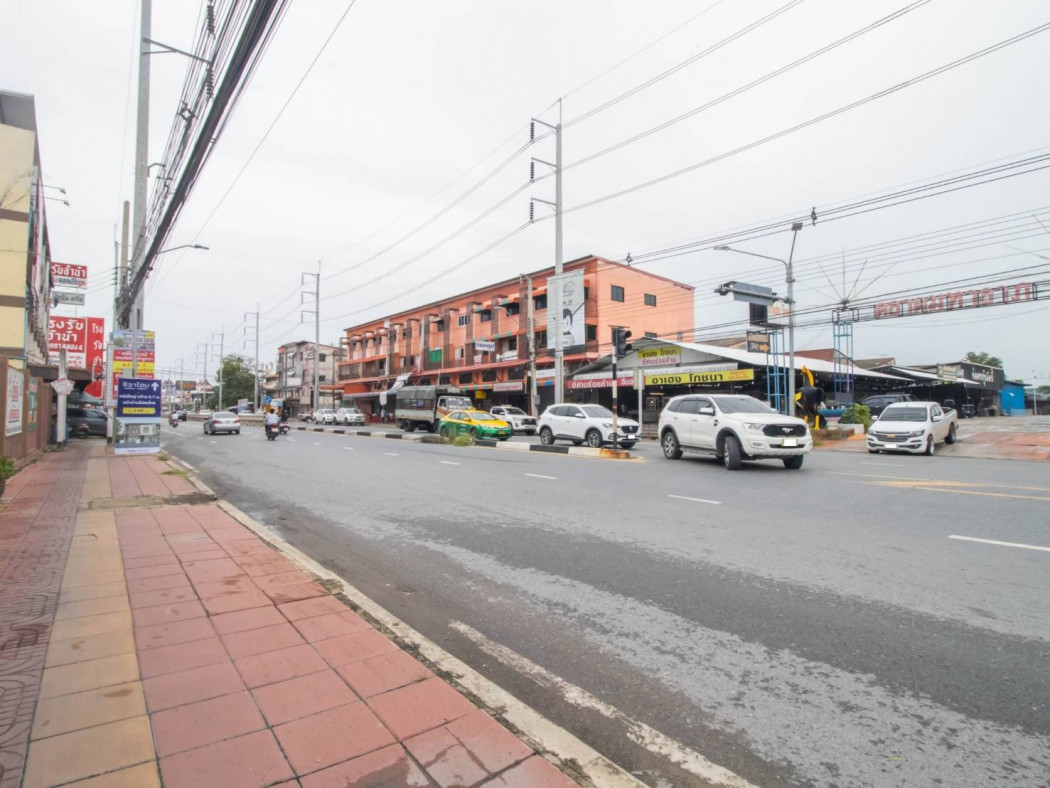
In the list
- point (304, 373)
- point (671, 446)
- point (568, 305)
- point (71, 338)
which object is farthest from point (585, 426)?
point (304, 373)

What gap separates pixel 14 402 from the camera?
12.4 m

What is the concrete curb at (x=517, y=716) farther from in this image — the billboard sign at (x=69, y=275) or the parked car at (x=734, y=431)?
the billboard sign at (x=69, y=275)

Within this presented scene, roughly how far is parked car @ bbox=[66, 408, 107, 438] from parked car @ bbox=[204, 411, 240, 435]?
222 inches

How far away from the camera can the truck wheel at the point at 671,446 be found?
15.1 meters

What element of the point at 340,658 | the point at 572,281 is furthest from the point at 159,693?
the point at 572,281

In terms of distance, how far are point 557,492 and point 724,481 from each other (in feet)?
11.3

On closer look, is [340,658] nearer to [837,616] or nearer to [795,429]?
[837,616]

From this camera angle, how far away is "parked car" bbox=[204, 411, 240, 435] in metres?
31.6

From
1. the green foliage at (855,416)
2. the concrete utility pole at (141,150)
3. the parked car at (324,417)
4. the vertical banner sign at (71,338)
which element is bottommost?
the parked car at (324,417)

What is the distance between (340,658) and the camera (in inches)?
128

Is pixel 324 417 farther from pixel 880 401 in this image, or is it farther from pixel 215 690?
pixel 215 690

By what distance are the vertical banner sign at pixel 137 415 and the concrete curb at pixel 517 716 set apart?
17.6 metres

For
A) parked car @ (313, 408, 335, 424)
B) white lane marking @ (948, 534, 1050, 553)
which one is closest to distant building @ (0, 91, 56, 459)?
white lane marking @ (948, 534, 1050, 553)

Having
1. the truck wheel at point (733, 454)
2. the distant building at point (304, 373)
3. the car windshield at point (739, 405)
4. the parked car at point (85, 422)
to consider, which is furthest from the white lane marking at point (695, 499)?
the distant building at point (304, 373)
